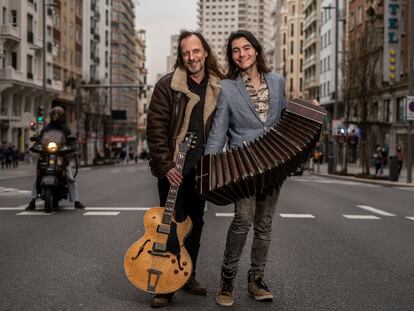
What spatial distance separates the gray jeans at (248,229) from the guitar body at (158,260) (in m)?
0.32

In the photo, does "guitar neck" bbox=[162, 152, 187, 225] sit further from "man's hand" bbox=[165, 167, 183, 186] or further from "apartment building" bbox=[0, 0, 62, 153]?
"apartment building" bbox=[0, 0, 62, 153]

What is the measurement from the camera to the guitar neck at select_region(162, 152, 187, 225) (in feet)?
14.6

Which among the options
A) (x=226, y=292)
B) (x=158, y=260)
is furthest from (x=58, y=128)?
(x=226, y=292)

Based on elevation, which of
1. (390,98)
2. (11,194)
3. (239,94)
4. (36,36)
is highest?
(36,36)

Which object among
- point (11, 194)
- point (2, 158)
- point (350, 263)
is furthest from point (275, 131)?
A: point (2, 158)

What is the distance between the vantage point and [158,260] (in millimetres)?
4438

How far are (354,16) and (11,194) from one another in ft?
159

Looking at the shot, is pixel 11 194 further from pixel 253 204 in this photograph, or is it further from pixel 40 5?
pixel 40 5

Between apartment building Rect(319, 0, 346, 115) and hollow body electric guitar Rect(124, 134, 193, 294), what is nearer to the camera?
hollow body electric guitar Rect(124, 134, 193, 294)

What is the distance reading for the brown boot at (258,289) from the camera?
4656 millimetres

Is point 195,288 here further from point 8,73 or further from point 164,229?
point 8,73

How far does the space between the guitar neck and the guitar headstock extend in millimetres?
35

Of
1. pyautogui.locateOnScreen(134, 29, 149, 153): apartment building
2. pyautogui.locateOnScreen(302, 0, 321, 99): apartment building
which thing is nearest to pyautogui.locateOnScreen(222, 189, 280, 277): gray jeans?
pyautogui.locateOnScreen(302, 0, 321, 99): apartment building

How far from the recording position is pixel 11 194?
612 inches
